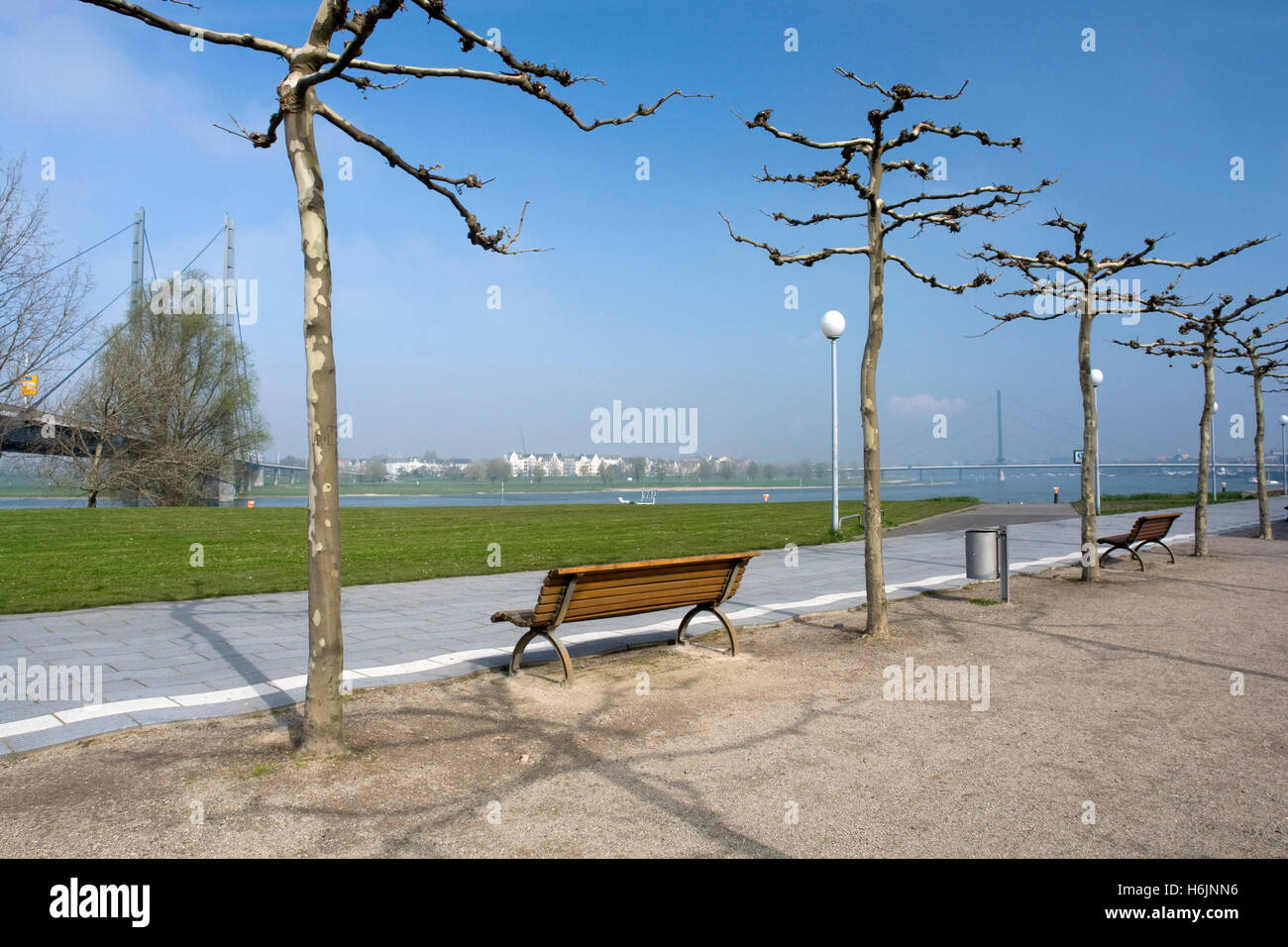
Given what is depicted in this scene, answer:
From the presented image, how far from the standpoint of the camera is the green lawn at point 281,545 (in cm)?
1130

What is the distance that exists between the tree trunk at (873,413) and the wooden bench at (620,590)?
1.46 metres

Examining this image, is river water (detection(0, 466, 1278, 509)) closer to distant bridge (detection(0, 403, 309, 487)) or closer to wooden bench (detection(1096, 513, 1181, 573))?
distant bridge (detection(0, 403, 309, 487))

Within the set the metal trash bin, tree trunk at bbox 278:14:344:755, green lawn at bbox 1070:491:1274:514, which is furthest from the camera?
green lawn at bbox 1070:491:1274:514

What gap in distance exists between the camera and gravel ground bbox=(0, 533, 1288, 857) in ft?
12.0

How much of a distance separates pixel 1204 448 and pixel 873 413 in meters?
9.73

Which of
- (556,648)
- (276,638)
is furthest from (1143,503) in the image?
(276,638)

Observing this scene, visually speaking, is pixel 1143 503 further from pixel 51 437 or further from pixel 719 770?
pixel 51 437

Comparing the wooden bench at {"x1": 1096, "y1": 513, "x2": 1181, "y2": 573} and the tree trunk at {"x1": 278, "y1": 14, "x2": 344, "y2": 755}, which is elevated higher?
the tree trunk at {"x1": 278, "y1": 14, "x2": 344, "y2": 755}

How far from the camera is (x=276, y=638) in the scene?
8047 mm

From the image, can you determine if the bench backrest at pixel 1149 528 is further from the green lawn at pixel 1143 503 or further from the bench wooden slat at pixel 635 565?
the green lawn at pixel 1143 503

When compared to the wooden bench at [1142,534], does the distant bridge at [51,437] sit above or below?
above

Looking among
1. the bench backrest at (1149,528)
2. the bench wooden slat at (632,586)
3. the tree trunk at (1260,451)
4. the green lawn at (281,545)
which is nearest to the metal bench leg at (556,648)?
the bench wooden slat at (632,586)

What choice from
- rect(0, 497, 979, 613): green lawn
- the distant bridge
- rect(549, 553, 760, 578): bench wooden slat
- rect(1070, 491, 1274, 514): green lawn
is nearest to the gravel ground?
rect(549, 553, 760, 578): bench wooden slat

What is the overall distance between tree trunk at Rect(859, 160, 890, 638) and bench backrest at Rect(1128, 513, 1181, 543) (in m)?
6.78
